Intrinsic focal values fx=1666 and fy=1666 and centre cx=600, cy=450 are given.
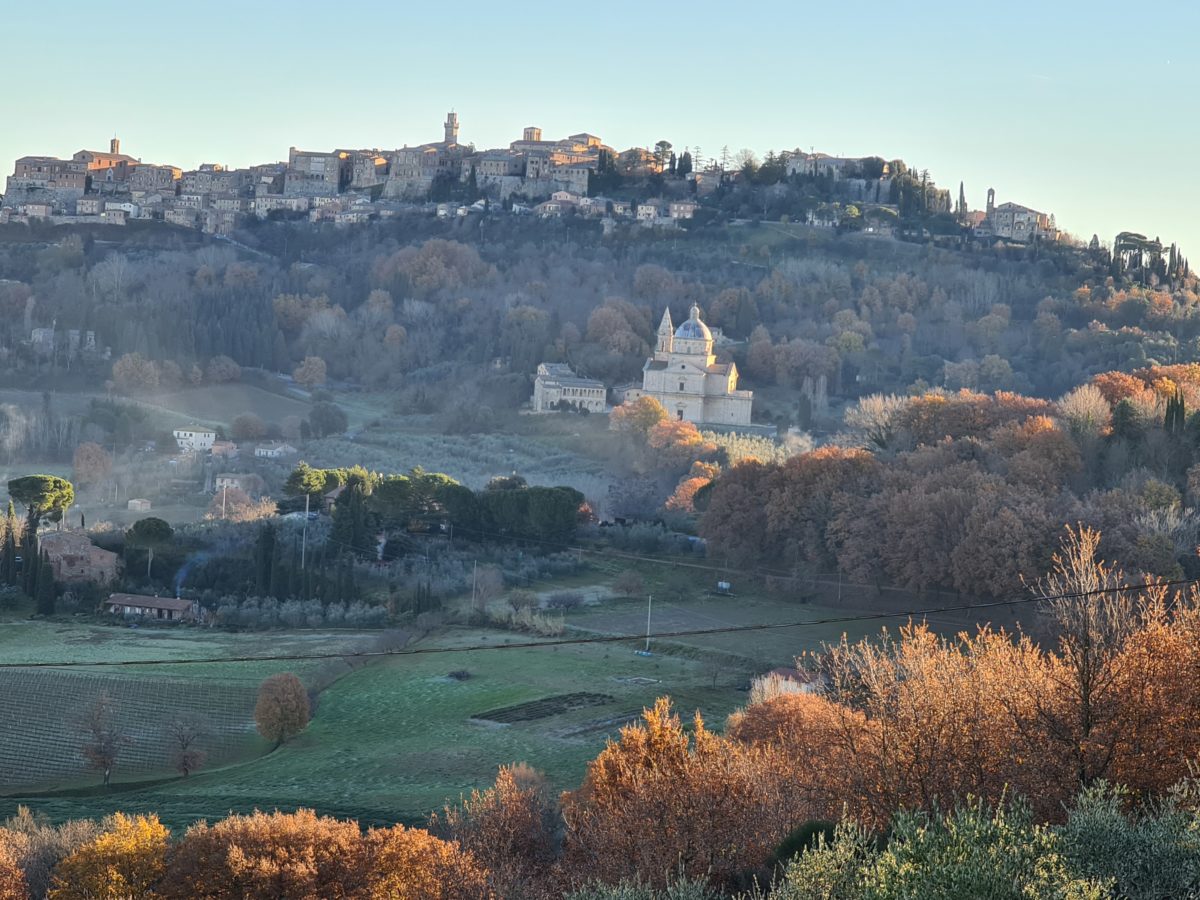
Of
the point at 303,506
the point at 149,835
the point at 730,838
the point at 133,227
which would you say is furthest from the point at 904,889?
the point at 133,227

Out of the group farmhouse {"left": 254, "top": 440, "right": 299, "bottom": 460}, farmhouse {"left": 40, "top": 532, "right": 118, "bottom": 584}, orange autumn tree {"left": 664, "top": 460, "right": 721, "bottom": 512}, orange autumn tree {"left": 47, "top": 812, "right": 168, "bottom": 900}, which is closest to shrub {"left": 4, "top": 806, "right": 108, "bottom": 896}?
orange autumn tree {"left": 47, "top": 812, "right": 168, "bottom": 900}

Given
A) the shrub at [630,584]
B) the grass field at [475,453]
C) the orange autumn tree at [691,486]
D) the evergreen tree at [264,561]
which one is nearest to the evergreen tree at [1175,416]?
the orange autumn tree at [691,486]

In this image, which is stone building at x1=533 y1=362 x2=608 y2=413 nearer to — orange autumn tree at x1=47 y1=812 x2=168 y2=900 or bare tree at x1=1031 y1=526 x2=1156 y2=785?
orange autumn tree at x1=47 y1=812 x2=168 y2=900

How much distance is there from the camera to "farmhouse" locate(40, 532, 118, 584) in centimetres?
3553

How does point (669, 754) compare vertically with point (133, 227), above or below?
below

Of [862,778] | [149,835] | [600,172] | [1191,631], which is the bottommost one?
[149,835]

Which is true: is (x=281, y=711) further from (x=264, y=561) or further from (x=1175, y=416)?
(x=1175, y=416)

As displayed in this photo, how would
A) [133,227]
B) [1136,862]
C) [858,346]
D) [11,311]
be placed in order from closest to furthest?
[1136,862] < [858,346] < [11,311] < [133,227]

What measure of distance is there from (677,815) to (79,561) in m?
23.0

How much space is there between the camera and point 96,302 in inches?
3073

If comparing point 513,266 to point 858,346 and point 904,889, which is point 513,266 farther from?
point 904,889

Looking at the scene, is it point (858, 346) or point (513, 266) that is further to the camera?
point (513, 266)

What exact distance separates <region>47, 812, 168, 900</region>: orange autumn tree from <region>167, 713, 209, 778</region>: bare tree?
638cm

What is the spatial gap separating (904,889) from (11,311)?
72135 millimetres
